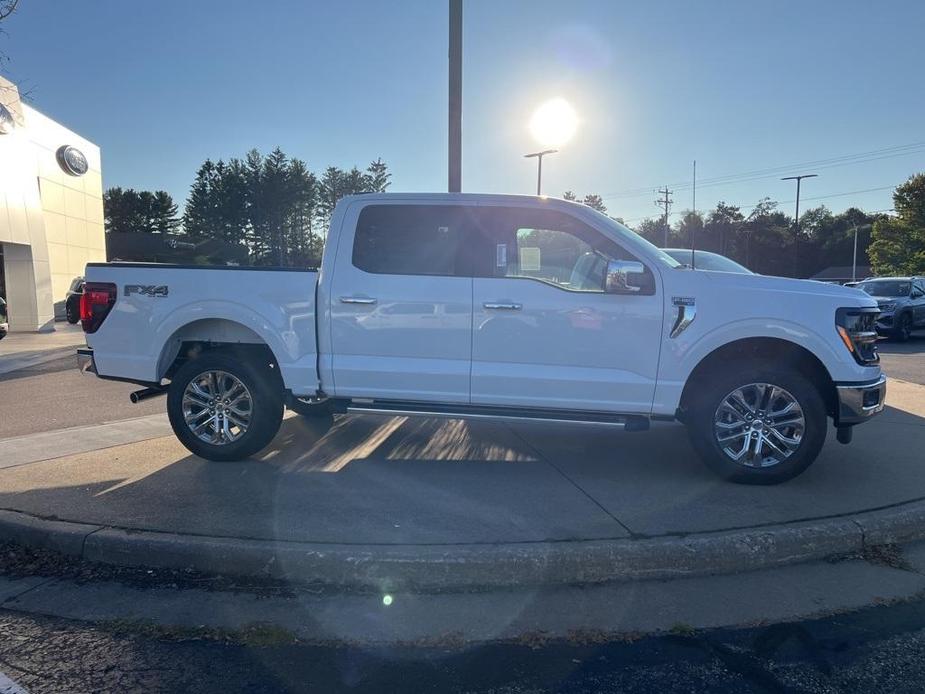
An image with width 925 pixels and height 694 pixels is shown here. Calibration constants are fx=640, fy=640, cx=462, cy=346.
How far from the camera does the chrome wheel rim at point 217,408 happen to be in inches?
208

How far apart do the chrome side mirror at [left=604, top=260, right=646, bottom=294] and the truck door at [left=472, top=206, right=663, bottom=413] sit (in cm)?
9

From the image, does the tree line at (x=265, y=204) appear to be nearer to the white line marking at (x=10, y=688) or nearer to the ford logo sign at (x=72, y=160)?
the ford logo sign at (x=72, y=160)

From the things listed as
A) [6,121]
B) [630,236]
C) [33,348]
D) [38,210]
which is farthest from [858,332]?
[38,210]

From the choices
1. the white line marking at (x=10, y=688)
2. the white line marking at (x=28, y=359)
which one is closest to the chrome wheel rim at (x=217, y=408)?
the white line marking at (x=10, y=688)

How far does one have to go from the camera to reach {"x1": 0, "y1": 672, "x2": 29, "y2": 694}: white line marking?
2635mm

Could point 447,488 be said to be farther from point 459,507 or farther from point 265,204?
point 265,204

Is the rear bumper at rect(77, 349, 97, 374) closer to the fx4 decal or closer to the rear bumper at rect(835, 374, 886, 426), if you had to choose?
the fx4 decal

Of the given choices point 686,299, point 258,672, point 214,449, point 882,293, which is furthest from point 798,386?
point 882,293

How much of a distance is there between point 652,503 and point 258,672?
274 cm

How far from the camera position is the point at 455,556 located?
11.6 feet

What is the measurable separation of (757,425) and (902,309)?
50.2 feet

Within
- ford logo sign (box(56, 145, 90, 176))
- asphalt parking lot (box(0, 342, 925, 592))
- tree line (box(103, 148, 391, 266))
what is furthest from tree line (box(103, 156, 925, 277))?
asphalt parking lot (box(0, 342, 925, 592))

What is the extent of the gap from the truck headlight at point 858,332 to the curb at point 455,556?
55.2 inches

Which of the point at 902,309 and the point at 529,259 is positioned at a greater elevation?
the point at 529,259
